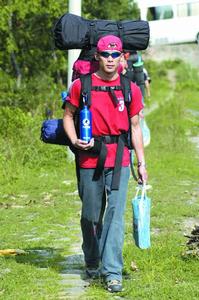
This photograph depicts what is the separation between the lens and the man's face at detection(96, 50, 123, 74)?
6.21 meters

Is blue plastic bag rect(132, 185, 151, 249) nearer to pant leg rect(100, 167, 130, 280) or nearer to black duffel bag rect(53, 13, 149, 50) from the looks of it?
pant leg rect(100, 167, 130, 280)

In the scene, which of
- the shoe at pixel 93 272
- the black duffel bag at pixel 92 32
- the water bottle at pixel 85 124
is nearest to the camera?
the water bottle at pixel 85 124

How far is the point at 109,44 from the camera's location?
6.25 metres

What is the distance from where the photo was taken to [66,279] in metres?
6.73

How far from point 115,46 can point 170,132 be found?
11665 millimetres

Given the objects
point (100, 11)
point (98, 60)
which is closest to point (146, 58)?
point (100, 11)

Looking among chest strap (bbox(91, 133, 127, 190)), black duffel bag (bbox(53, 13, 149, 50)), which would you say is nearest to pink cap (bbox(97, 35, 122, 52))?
black duffel bag (bbox(53, 13, 149, 50))

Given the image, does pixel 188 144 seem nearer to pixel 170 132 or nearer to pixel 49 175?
pixel 170 132

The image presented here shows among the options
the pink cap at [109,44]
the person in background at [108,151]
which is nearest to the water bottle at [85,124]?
the person in background at [108,151]

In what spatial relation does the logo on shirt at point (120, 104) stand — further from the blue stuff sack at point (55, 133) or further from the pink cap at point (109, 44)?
the blue stuff sack at point (55, 133)

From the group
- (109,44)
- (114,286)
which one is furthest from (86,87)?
(114,286)

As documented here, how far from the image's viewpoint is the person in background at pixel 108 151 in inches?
246

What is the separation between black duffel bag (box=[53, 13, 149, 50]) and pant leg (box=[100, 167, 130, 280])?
105cm

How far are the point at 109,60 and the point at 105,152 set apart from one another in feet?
2.25
